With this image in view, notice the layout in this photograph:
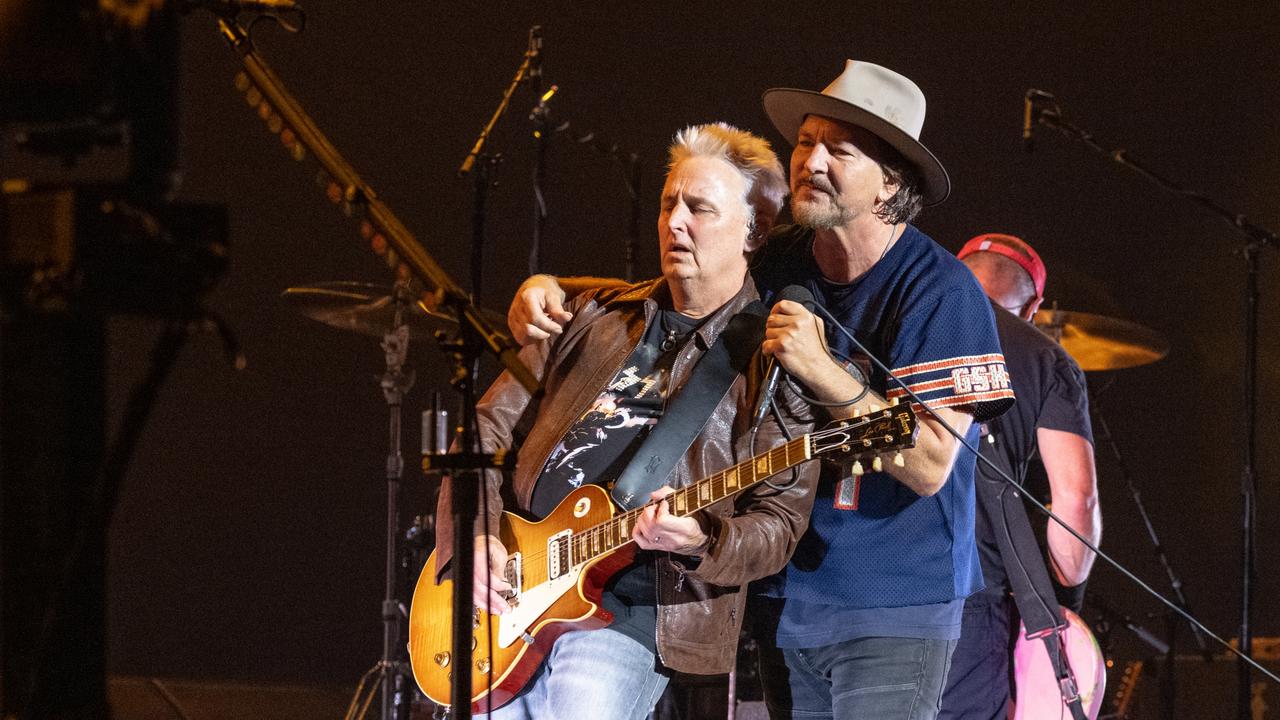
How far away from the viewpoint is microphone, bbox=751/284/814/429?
2906 millimetres

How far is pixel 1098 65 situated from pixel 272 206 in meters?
4.14

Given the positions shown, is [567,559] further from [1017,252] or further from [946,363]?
[1017,252]

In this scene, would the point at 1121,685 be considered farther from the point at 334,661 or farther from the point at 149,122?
the point at 149,122

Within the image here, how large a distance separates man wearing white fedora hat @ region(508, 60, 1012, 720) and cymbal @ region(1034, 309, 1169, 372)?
2.60 meters

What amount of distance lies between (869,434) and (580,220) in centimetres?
405

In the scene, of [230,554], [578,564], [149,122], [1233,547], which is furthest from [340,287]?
[1233,547]

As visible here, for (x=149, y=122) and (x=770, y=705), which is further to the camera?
(x=770, y=705)

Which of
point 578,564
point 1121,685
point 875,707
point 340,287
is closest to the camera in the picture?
point 875,707

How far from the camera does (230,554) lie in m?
6.20

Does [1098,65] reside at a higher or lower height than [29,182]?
higher

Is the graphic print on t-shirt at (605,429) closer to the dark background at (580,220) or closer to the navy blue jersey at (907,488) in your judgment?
the navy blue jersey at (907,488)

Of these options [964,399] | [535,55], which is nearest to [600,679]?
[964,399]

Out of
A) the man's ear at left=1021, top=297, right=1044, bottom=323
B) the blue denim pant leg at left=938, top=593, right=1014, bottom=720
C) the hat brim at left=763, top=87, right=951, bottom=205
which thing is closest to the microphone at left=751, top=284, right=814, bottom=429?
the hat brim at left=763, top=87, right=951, bottom=205

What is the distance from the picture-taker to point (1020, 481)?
4348 millimetres
